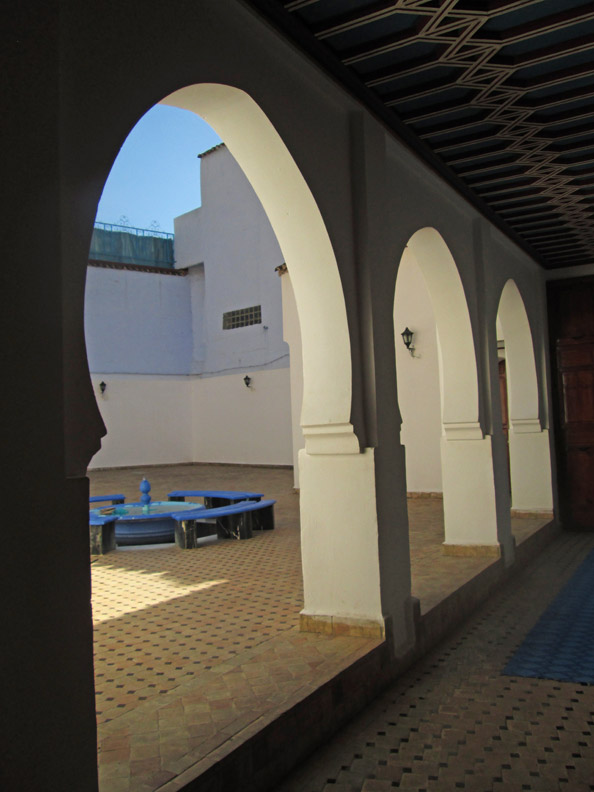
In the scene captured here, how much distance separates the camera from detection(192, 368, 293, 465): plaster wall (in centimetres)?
1962

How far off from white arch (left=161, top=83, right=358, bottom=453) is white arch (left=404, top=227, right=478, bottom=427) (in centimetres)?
217

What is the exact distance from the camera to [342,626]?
4355mm

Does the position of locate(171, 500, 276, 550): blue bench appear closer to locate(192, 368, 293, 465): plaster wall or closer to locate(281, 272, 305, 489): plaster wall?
locate(281, 272, 305, 489): plaster wall

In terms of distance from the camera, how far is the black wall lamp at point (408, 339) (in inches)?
476

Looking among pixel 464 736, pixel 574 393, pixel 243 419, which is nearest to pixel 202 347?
pixel 243 419

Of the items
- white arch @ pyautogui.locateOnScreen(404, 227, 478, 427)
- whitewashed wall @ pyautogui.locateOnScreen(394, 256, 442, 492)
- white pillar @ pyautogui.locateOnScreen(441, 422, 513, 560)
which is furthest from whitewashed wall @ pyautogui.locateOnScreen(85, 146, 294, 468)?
white arch @ pyautogui.locateOnScreen(404, 227, 478, 427)

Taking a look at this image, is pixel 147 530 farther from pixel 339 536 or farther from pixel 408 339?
pixel 408 339

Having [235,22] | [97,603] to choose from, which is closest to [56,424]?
[235,22]

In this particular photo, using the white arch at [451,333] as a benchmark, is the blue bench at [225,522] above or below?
below

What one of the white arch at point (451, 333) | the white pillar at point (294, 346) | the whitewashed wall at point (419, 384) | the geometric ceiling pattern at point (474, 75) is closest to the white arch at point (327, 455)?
the geometric ceiling pattern at point (474, 75)

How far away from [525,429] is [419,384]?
2760 mm

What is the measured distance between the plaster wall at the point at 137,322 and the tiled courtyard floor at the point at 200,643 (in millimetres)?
13943

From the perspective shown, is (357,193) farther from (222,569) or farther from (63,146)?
(222,569)

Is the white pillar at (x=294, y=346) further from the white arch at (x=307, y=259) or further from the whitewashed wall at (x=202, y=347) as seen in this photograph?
the white arch at (x=307, y=259)
